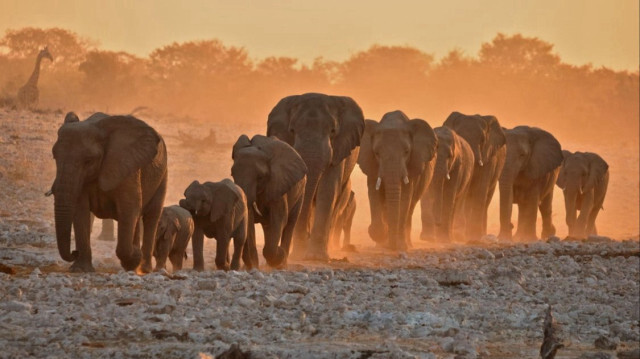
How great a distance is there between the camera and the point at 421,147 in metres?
25.4

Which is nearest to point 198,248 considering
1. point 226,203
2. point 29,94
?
point 226,203

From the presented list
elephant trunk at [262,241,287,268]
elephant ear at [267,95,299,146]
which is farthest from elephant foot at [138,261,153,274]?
elephant ear at [267,95,299,146]

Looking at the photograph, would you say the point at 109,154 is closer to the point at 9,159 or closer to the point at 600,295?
the point at 600,295

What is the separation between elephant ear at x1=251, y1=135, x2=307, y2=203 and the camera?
735 inches

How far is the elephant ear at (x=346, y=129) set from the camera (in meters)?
21.7

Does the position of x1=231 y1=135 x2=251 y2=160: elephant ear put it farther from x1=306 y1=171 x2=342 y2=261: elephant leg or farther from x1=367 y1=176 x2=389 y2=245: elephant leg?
x1=367 y1=176 x2=389 y2=245: elephant leg

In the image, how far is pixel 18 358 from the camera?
984cm

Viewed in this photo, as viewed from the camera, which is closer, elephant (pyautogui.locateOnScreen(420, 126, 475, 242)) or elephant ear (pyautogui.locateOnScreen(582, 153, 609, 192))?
elephant (pyautogui.locateOnScreen(420, 126, 475, 242))

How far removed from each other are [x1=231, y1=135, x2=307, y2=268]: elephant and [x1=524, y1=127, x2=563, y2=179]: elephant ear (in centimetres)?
1451

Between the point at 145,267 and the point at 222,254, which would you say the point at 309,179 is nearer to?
the point at 222,254

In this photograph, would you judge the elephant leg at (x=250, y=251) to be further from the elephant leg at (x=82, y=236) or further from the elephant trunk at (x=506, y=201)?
the elephant trunk at (x=506, y=201)

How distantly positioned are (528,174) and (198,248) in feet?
55.0

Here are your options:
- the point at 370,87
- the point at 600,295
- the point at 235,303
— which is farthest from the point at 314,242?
the point at 370,87

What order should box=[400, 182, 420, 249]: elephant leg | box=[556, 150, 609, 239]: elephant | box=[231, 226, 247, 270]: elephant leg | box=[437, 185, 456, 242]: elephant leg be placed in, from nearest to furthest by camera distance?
box=[231, 226, 247, 270]: elephant leg
box=[400, 182, 420, 249]: elephant leg
box=[437, 185, 456, 242]: elephant leg
box=[556, 150, 609, 239]: elephant
